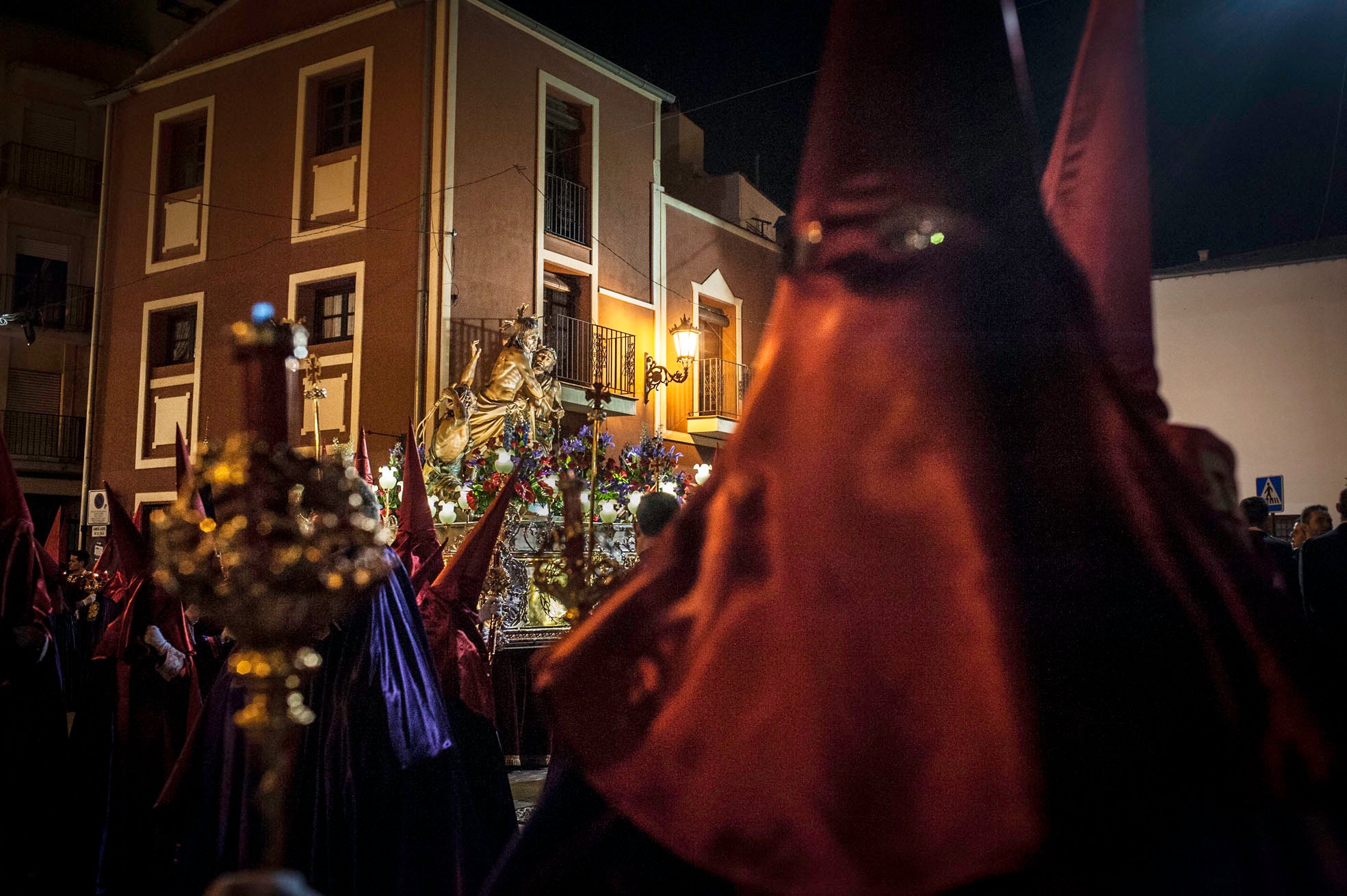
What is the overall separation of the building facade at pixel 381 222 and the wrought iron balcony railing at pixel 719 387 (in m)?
0.06

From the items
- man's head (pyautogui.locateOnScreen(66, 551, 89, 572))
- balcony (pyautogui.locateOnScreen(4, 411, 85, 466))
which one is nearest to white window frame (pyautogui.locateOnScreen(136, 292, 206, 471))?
balcony (pyautogui.locateOnScreen(4, 411, 85, 466))

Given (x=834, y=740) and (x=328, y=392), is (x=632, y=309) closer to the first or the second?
(x=328, y=392)

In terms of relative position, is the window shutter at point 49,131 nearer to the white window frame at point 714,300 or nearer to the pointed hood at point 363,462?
the white window frame at point 714,300

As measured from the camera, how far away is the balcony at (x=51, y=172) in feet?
65.6

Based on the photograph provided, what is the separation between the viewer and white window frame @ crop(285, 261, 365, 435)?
46.6 feet

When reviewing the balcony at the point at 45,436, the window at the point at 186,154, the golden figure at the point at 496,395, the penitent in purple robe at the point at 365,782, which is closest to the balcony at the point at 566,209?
the golden figure at the point at 496,395

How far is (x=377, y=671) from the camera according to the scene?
135 inches

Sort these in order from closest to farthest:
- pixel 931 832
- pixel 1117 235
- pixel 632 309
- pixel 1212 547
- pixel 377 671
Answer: pixel 931 832 < pixel 1212 547 < pixel 1117 235 < pixel 377 671 < pixel 632 309

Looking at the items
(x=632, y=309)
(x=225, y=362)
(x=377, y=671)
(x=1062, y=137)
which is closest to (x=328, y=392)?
(x=225, y=362)

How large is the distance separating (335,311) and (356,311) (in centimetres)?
78

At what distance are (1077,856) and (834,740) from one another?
0.31 m

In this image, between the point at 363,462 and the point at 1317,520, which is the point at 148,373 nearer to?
the point at 363,462

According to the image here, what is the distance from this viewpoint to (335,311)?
1512 cm

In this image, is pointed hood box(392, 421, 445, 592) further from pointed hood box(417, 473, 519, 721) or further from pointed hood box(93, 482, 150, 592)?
pointed hood box(93, 482, 150, 592)
